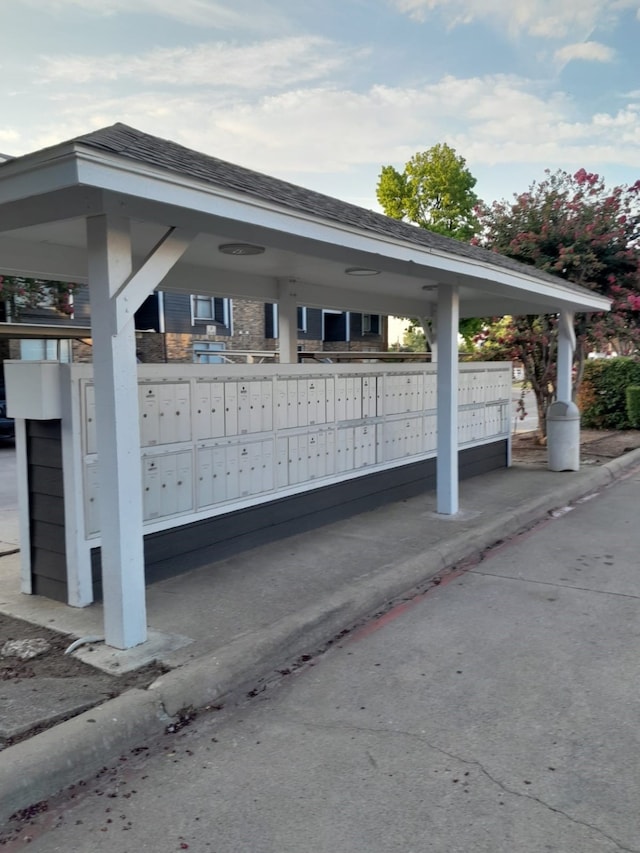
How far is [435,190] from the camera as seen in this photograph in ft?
83.4

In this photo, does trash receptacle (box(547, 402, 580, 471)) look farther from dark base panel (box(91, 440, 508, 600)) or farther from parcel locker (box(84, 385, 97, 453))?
parcel locker (box(84, 385, 97, 453))

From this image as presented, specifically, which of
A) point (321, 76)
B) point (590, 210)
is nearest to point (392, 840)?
point (590, 210)

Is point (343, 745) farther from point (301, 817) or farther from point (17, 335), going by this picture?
point (17, 335)

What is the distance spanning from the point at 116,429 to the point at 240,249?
2.50 m

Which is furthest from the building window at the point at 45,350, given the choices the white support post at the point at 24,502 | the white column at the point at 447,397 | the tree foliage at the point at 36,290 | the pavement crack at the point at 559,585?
A: the pavement crack at the point at 559,585

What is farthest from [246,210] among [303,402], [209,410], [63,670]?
[303,402]

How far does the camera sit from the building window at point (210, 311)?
23.3 m

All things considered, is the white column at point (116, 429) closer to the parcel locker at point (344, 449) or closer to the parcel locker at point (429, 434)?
the parcel locker at point (344, 449)

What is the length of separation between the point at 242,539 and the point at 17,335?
12.0 metres

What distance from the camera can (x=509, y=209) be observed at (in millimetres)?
13211

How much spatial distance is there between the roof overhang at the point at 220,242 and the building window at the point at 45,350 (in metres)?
12.8

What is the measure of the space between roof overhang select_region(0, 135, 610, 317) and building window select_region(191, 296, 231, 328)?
46.3 feet

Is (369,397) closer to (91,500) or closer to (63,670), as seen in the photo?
(91,500)

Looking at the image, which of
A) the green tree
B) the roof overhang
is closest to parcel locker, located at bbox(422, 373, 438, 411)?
the roof overhang
